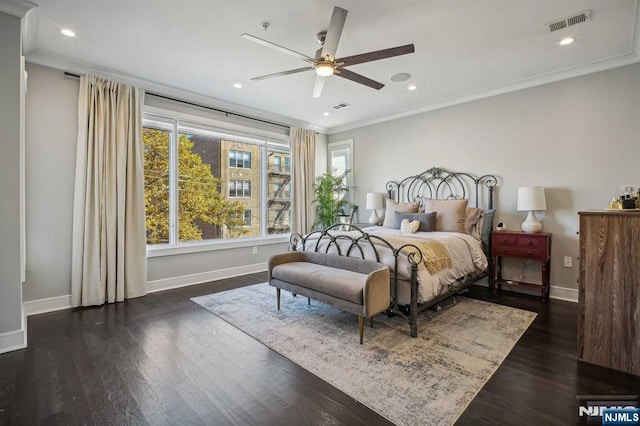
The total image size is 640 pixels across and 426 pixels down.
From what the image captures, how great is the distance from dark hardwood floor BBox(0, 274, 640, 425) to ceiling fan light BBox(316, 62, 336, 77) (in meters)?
2.53

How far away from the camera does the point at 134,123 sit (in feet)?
13.0

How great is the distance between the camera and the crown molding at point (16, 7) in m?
2.42

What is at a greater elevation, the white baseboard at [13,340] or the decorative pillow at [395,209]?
the decorative pillow at [395,209]

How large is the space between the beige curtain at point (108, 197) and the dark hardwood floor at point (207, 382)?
0.71m

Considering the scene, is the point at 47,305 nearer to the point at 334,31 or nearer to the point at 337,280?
the point at 337,280

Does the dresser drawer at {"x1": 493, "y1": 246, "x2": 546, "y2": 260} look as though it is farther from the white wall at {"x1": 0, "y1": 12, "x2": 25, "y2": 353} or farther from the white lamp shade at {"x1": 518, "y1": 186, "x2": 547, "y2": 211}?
the white wall at {"x1": 0, "y1": 12, "x2": 25, "y2": 353}

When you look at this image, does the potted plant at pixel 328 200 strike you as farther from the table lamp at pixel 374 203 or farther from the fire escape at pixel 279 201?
the table lamp at pixel 374 203

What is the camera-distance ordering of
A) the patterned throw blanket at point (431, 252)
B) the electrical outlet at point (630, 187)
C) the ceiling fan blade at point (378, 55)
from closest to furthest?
1. the ceiling fan blade at point (378, 55)
2. the patterned throw blanket at point (431, 252)
3. the electrical outlet at point (630, 187)

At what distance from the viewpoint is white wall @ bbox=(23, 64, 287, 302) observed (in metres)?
3.37

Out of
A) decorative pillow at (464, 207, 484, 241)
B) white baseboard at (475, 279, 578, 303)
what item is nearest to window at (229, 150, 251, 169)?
decorative pillow at (464, 207, 484, 241)

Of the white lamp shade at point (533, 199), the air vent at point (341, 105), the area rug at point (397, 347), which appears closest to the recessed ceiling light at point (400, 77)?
the air vent at point (341, 105)

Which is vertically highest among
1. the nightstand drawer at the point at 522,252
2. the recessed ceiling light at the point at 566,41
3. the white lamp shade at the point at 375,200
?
the recessed ceiling light at the point at 566,41

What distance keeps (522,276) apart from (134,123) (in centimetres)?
567

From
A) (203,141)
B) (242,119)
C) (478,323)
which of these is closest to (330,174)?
(242,119)
